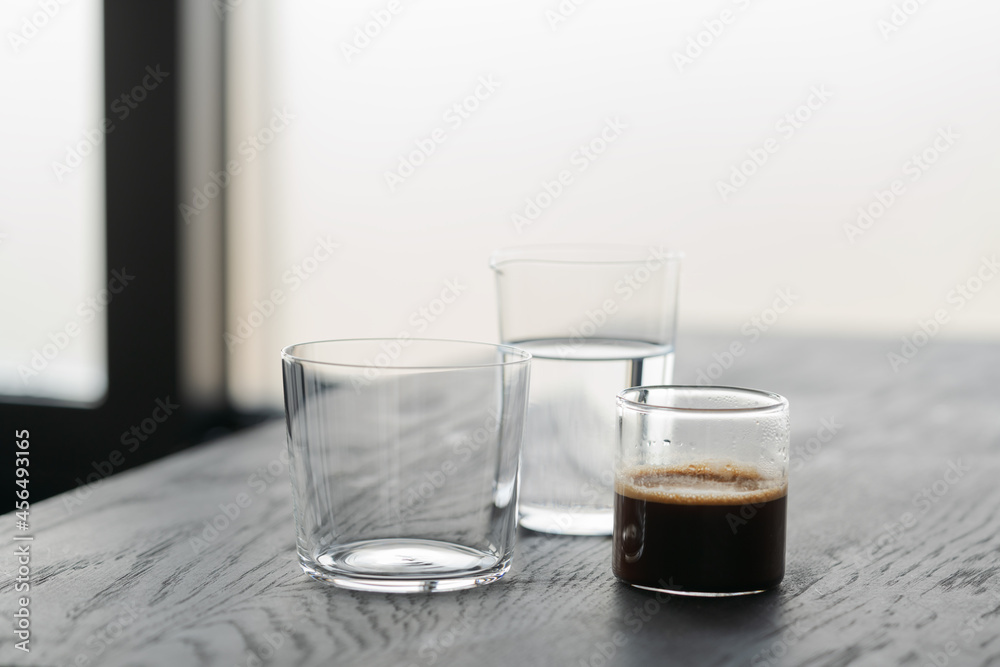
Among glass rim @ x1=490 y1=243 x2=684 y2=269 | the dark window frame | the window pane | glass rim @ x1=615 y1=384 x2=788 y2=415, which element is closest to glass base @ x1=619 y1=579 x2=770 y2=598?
glass rim @ x1=615 y1=384 x2=788 y2=415

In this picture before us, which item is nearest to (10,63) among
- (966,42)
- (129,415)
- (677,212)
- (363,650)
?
(129,415)

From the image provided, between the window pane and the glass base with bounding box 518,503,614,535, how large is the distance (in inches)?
A: 105

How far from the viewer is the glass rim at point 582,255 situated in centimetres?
86

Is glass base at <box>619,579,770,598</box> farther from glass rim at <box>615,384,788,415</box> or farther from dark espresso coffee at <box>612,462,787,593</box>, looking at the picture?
glass rim at <box>615,384,788,415</box>

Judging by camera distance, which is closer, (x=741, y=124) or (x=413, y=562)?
(x=413, y=562)

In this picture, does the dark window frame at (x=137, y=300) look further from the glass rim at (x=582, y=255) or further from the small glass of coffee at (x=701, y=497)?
the small glass of coffee at (x=701, y=497)

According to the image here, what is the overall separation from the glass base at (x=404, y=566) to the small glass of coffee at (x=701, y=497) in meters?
0.10

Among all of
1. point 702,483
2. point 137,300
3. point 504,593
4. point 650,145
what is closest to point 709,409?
point 702,483

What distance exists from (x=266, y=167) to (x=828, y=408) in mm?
2485

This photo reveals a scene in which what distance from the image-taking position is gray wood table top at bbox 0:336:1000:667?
0.59 m

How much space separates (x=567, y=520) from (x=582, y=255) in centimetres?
22

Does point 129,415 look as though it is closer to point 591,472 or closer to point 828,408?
point 828,408

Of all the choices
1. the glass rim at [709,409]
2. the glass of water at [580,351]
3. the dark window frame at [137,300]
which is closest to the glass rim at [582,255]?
the glass of water at [580,351]

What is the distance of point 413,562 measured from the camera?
0.68 meters
